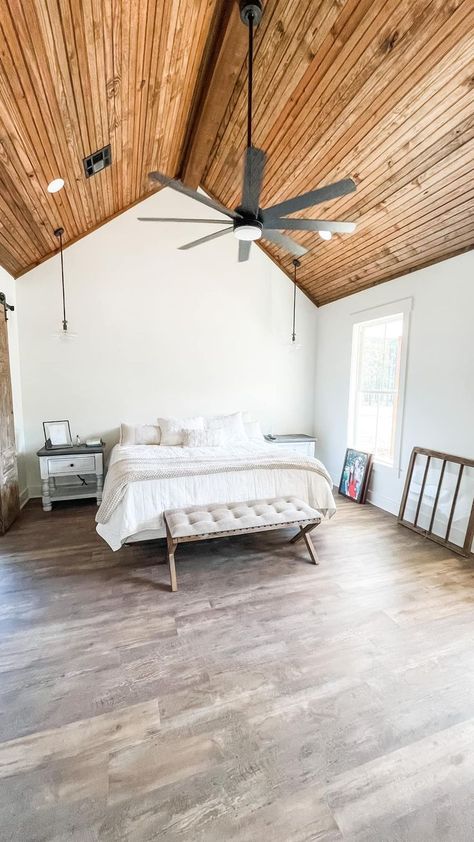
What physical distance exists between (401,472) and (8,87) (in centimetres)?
437

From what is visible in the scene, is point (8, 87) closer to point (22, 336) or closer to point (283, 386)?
point (22, 336)

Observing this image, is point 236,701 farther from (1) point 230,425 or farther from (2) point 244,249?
(1) point 230,425

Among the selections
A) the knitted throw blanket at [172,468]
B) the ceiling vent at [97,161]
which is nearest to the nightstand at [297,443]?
the knitted throw blanket at [172,468]

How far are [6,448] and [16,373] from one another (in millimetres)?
1028

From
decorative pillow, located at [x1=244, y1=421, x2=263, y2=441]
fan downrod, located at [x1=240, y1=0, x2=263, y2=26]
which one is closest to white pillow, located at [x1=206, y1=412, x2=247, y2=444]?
decorative pillow, located at [x1=244, y1=421, x2=263, y2=441]

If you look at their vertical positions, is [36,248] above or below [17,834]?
above

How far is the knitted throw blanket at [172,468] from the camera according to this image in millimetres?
2875

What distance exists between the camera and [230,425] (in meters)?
4.70

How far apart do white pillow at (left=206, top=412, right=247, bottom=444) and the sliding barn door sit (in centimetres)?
219

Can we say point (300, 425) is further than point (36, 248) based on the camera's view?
Yes

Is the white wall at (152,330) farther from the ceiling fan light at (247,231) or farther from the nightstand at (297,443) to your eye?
the ceiling fan light at (247,231)

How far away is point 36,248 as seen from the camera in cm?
388

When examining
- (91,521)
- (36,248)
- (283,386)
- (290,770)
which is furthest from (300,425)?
(290,770)

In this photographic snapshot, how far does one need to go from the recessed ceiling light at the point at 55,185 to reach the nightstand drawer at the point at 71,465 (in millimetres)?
2592
